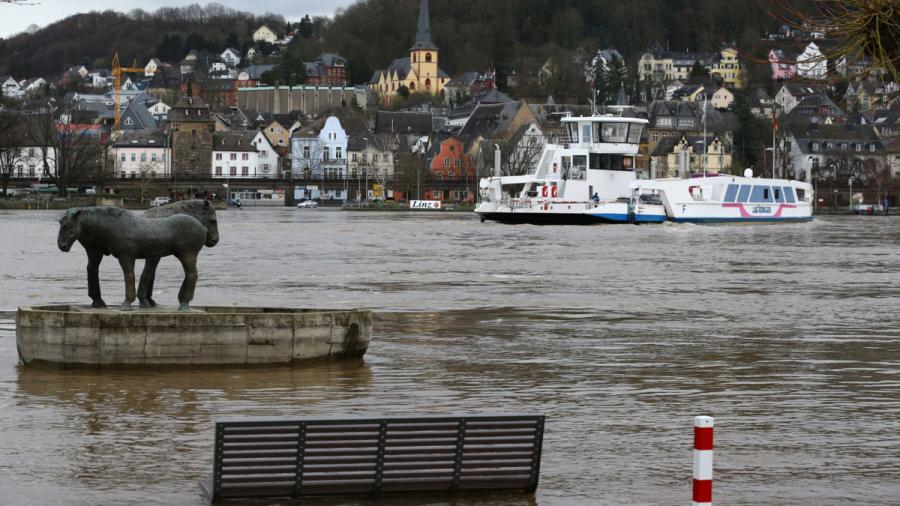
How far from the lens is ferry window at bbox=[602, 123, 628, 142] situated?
96188 millimetres

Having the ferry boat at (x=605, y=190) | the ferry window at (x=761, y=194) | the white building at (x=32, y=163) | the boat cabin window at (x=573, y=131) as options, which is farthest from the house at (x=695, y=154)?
the boat cabin window at (x=573, y=131)

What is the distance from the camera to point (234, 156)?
173250mm

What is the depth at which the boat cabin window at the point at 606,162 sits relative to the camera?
9550 centimetres

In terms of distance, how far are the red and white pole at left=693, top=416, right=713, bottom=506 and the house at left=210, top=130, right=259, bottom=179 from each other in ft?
537

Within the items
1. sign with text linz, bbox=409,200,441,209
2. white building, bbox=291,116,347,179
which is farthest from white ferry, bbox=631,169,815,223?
white building, bbox=291,116,347,179

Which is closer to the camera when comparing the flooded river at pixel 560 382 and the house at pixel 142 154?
the flooded river at pixel 560 382

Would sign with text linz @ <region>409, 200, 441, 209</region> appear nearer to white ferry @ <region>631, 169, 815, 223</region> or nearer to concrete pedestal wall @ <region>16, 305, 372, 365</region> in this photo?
white ferry @ <region>631, 169, 815, 223</region>

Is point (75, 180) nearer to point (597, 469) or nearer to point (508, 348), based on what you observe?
point (508, 348)

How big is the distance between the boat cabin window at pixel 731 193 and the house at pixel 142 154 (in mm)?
88979

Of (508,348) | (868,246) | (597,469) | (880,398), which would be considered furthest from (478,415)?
(868,246)

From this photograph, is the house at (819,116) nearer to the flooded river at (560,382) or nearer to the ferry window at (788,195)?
the ferry window at (788,195)

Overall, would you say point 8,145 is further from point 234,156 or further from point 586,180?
point 586,180

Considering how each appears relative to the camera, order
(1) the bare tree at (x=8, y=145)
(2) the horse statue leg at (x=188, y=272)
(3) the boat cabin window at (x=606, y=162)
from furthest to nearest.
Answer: (1) the bare tree at (x=8, y=145)
(3) the boat cabin window at (x=606, y=162)
(2) the horse statue leg at (x=188, y=272)

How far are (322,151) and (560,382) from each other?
158196mm
